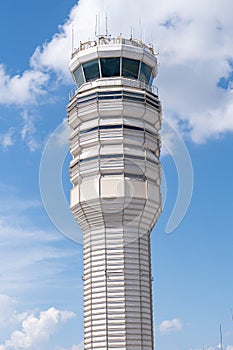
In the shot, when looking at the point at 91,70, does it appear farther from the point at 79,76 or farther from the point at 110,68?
the point at 110,68

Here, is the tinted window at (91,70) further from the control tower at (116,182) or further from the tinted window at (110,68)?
the tinted window at (110,68)

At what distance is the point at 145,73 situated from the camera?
282ft

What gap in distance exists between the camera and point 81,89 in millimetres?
84688

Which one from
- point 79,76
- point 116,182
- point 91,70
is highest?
point 79,76

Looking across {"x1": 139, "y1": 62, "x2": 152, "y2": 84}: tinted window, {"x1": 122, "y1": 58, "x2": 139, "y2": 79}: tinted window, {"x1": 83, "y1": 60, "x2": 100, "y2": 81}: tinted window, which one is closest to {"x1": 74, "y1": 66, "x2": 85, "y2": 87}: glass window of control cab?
{"x1": 83, "y1": 60, "x2": 100, "y2": 81}: tinted window

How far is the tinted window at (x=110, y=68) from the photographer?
83.9 metres

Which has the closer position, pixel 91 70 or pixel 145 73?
pixel 91 70

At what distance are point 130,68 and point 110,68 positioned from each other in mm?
2699

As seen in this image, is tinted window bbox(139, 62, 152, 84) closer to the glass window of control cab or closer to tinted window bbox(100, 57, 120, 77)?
tinted window bbox(100, 57, 120, 77)

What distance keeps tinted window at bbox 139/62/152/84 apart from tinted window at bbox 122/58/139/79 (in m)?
0.84

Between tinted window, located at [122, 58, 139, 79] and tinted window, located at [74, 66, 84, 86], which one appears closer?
tinted window, located at [122, 58, 139, 79]

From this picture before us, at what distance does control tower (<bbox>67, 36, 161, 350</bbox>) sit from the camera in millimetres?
74938

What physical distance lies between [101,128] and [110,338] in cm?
2581

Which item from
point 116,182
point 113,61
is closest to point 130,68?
point 113,61
